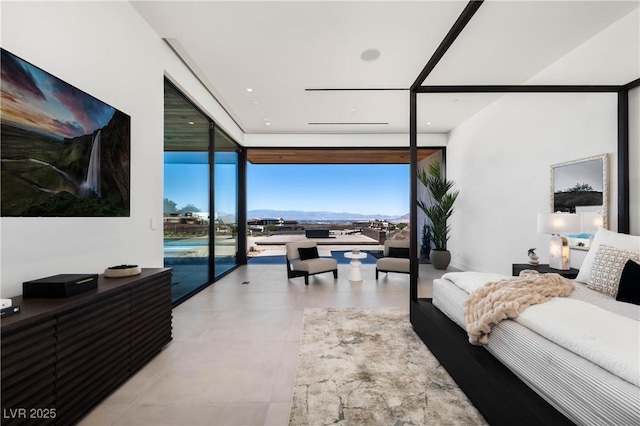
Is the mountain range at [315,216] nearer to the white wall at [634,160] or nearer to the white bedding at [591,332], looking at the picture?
the white wall at [634,160]

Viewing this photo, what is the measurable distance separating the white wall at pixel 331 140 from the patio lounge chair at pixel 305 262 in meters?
2.63

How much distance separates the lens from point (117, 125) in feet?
7.77

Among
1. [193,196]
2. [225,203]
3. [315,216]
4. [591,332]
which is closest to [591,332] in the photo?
[591,332]

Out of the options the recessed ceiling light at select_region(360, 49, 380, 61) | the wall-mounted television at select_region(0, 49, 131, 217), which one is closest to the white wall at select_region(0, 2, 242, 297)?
the wall-mounted television at select_region(0, 49, 131, 217)

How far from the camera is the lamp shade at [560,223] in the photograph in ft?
10.0

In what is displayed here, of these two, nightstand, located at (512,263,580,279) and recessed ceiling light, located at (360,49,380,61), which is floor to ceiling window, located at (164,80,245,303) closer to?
recessed ceiling light, located at (360,49,380,61)

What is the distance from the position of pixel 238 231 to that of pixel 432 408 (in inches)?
227

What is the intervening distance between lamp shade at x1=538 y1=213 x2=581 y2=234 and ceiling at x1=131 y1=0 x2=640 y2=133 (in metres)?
1.43

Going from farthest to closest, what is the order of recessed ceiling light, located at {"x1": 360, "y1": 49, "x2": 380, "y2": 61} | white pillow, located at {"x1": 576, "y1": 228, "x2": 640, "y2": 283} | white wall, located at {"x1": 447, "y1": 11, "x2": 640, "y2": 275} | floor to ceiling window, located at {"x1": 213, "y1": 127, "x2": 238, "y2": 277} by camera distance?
1. floor to ceiling window, located at {"x1": 213, "y1": 127, "x2": 238, "y2": 277}
2. recessed ceiling light, located at {"x1": 360, "y1": 49, "x2": 380, "y2": 61}
3. white wall, located at {"x1": 447, "y1": 11, "x2": 640, "y2": 275}
4. white pillow, located at {"x1": 576, "y1": 228, "x2": 640, "y2": 283}

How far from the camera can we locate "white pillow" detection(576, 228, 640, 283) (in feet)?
7.25

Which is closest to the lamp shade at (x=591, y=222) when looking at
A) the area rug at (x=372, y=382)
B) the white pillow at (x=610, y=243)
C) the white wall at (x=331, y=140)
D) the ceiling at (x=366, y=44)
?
the white pillow at (x=610, y=243)

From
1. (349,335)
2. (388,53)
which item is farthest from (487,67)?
(349,335)

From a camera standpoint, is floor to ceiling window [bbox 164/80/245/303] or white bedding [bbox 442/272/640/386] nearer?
white bedding [bbox 442/272/640/386]

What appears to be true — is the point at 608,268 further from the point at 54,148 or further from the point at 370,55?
the point at 54,148
